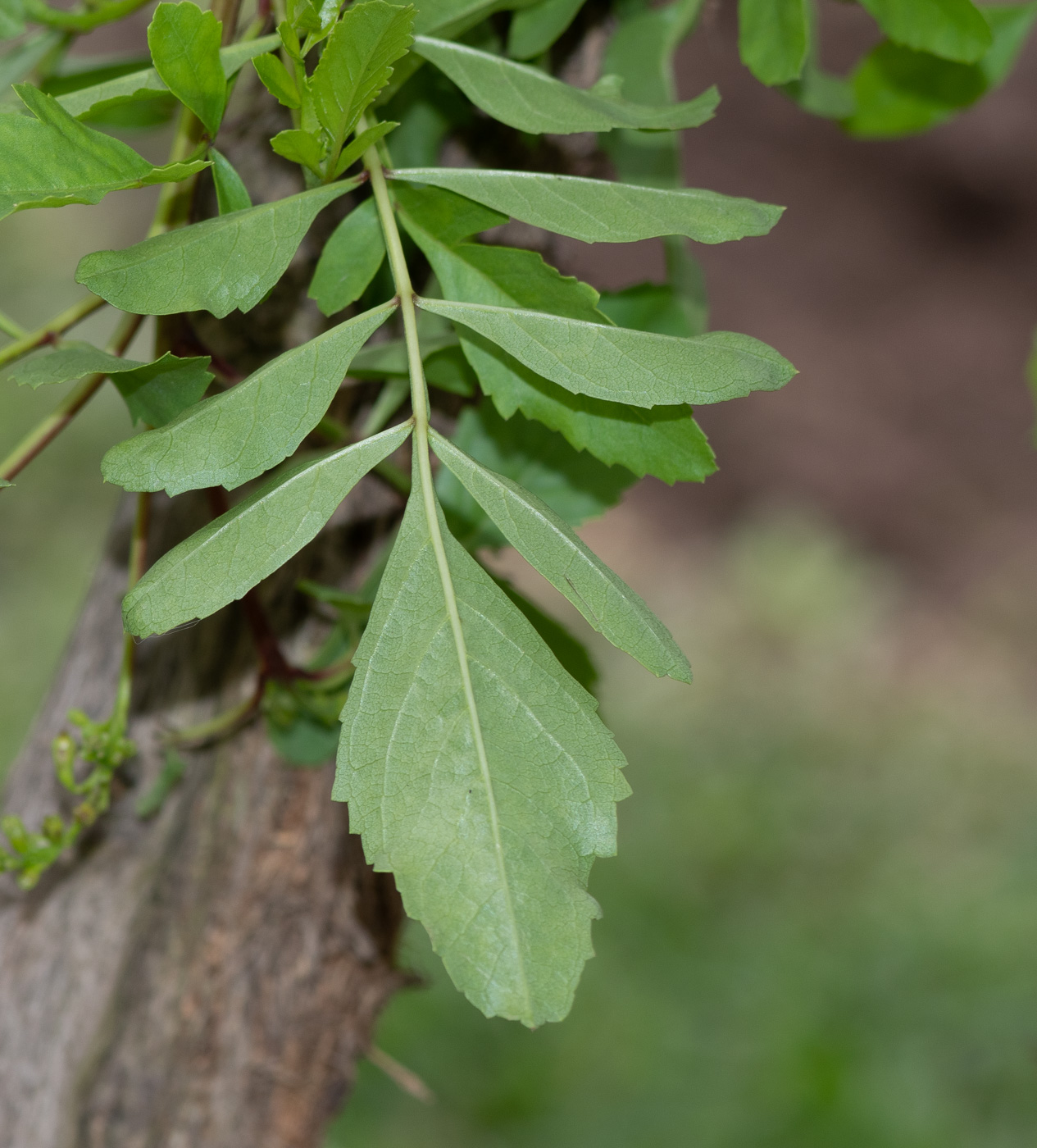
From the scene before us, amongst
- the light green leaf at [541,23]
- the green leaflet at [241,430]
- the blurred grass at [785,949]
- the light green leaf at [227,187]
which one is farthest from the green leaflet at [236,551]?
the blurred grass at [785,949]

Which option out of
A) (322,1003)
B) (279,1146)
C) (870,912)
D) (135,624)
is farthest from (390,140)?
(870,912)

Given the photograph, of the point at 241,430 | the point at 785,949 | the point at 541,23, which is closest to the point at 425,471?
the point at 241,430

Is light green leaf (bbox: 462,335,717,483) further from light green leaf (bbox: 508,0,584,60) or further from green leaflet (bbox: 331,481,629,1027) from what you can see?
light green leaf (bbox: 508,0,584,60)

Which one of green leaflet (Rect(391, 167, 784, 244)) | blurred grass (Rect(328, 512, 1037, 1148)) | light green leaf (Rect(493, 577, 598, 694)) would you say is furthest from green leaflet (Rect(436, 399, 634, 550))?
blurred grass (Rect(328, 512, 1037, 1148))

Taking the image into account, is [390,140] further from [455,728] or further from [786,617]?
[786,617]

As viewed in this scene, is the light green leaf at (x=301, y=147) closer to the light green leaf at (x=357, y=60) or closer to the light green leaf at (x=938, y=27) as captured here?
the light green leaf at (x=357, y=60)

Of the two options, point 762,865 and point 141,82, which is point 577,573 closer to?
point 141,82

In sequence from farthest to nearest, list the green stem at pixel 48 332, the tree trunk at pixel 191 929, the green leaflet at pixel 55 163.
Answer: the tree trunk at pixel 191 929 → the green stem at pixel 48 332 → the green leaflet at pixel 55 163
